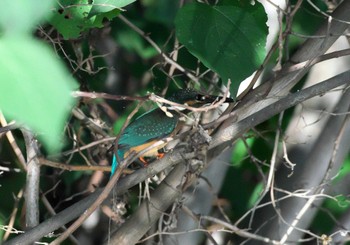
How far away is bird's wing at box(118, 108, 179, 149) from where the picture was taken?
165 cm

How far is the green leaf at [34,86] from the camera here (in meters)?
0.22

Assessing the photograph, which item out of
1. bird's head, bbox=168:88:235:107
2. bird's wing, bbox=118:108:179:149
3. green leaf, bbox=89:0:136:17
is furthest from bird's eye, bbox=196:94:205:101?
green leaf, bbox=89:0:136:17

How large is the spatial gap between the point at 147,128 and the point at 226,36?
0.62m

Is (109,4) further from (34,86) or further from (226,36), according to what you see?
(34,86)

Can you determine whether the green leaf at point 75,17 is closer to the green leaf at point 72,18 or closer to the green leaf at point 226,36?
the green leaf at point 72,18

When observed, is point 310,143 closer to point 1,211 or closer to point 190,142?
point 190,142

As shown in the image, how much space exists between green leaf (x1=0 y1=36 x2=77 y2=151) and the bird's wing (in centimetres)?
142

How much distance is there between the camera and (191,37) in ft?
3.58

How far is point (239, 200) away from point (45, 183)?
2.07 ft

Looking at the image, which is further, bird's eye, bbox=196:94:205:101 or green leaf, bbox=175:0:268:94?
bird's eye, bbox=196:94:205:101

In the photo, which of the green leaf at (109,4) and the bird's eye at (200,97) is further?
the bird's eye at (200,97)

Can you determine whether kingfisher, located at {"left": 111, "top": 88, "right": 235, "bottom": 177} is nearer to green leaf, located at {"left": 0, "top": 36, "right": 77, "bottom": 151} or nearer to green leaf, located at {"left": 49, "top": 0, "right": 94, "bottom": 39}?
green leaf, located at {"left": 49, "top": 0, "right": 94, "bottom": 39}

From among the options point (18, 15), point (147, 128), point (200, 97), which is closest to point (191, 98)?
point (200, 97)

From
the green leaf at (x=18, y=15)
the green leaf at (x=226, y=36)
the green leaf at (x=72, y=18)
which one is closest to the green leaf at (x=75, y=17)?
the green leaf at (x=72, y=18)
